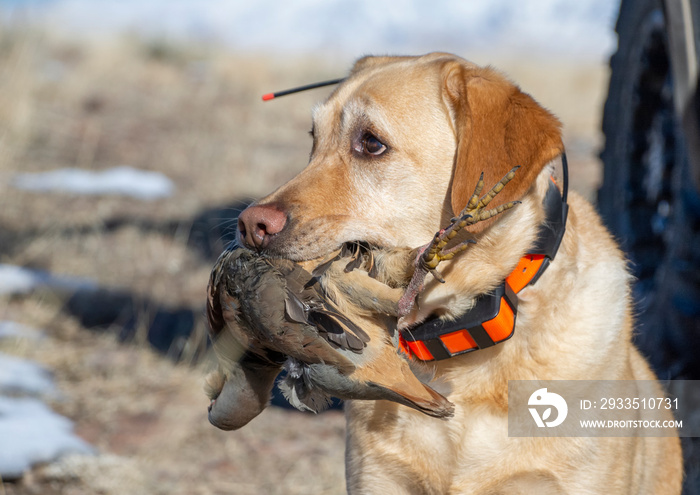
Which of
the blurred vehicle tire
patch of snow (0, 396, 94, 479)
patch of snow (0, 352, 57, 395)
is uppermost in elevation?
the blurred vehicle tire

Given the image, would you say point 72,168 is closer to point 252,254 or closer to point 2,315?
point 2,315

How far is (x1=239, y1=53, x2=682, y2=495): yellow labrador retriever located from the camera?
211 centimetres

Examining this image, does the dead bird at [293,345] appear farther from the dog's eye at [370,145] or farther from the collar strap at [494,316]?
the dog's eye at [370,145]

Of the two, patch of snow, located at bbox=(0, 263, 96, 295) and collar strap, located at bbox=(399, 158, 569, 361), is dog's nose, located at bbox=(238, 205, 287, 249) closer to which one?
collar strap, located at bbox=(399, 158, 569, 361)

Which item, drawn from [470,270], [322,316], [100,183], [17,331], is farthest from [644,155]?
[100,183]

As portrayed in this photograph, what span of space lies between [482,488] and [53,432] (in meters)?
2.15

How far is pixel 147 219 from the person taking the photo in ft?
21.1

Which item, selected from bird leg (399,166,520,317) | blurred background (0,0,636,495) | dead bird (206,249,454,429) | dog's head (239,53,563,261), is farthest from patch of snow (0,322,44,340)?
bird leg (399,166,520,317)

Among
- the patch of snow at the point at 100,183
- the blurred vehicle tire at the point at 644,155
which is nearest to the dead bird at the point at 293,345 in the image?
the blurred vehicle tire at the point at 644,155

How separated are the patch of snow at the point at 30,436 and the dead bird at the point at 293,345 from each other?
1465mm

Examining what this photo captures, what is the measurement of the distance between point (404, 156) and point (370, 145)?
147 mm

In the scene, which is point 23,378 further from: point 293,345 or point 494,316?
point 494,316

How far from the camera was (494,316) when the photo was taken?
210cm

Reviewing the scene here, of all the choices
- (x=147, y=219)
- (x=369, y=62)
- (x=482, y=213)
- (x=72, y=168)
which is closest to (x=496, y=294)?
(x=482, y=213)
